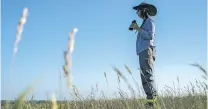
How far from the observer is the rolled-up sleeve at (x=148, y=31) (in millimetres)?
5280

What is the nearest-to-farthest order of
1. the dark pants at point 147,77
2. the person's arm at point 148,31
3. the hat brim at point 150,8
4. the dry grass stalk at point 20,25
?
Result: 1. the dry grass stalk at point 20,25
2. the dark pants at point 147,77
3. the person's arm at point 148,31
4. the hat brim at point 150,8

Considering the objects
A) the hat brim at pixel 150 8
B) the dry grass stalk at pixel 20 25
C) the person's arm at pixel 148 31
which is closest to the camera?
the dry grass stalk at pixel 20 25

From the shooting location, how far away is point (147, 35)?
528 cm

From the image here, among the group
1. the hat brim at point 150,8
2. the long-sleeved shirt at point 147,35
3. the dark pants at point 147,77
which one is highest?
the hat brim at point 150,8

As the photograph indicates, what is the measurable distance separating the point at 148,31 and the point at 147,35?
8 cm

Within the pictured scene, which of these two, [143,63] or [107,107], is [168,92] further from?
[107,107]

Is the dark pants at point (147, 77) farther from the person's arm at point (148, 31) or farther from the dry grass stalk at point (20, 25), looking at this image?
the dry grass stalk at point (20, 25)

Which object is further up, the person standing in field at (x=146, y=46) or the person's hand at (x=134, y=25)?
the person's hand at (x=134, y=25)

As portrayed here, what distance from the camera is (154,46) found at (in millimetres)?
5484

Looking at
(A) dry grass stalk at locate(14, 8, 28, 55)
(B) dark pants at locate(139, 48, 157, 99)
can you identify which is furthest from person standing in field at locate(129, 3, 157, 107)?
(A) dry grass stalk at locate(14, 8, 28, 55)

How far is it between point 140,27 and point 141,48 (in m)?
0.41

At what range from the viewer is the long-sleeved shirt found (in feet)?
17.3

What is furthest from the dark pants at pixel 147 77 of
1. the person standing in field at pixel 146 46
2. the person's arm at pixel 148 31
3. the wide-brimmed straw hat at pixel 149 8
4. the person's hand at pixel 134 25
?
the wide-brimmed straw hat at pixel 149 8

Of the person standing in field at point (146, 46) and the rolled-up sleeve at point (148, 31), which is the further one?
the rolled-up sleeve at point (148, 31)
